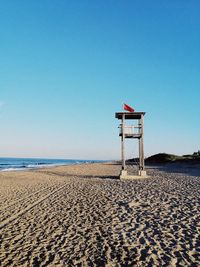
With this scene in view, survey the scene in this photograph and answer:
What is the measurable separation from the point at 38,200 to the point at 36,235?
524cm

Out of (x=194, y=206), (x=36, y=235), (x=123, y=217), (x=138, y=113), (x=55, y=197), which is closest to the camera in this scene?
(x=36, y=235)

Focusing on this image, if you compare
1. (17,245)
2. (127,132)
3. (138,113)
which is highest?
(138,113)

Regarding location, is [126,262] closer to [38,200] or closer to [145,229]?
[145,229]

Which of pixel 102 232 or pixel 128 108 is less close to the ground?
pixel 128 108

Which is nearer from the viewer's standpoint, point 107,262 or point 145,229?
point 107,262

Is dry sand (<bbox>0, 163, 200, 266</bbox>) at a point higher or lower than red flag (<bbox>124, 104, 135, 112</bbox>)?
lower

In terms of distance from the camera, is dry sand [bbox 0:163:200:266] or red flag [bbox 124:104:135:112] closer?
dry sand [bbox 0:163:200:266]

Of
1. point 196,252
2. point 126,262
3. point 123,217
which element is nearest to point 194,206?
point 123,217

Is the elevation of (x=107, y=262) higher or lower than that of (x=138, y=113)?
lower

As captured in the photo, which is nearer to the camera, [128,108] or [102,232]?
[102,232]

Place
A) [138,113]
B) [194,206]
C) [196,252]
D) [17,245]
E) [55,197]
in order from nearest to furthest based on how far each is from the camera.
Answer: [196,252] → [17,245] → [194,206] → [55,197] → [138,113]

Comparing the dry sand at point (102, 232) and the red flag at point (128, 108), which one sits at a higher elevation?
the red flag at point (128, 108)

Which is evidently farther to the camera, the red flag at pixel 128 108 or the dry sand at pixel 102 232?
the red flag at pixel 128 108

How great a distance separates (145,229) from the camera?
718 centimetres
